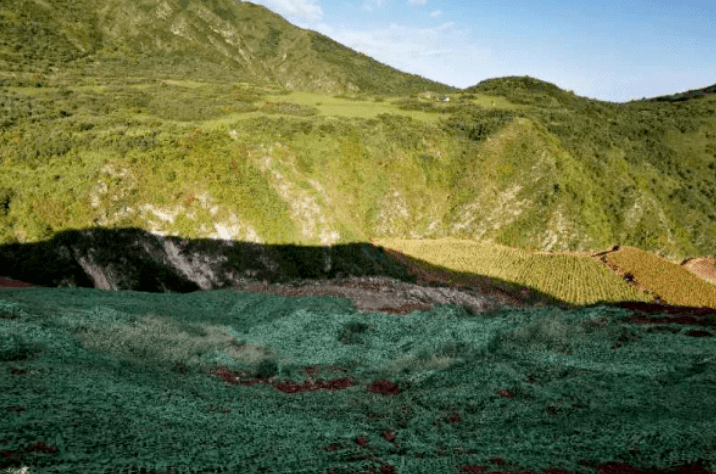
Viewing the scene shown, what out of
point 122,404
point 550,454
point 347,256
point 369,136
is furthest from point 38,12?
point 550,454

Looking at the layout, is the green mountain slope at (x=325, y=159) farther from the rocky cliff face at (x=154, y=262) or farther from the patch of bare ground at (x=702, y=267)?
the patch of bare ground at (x=702, y=267)

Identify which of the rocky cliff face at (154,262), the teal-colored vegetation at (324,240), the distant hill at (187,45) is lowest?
the rocky cliff face at (154,262)

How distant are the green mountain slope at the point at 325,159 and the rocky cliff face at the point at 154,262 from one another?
3.87 ft

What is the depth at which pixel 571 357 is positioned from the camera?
19078mm

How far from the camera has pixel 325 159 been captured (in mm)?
54094

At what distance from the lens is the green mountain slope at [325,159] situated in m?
Answer: 41.2

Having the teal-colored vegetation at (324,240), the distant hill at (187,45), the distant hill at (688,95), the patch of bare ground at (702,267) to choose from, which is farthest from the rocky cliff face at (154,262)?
the distant hill at (688,95)

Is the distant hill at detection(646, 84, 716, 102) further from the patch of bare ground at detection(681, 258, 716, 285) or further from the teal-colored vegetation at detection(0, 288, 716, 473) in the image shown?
the teal-colored vegetation at detection(0, 288, 716, 473)

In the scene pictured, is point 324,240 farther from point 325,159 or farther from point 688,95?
point 688,95

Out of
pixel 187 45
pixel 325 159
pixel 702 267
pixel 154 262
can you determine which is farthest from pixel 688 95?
pixel 154 262

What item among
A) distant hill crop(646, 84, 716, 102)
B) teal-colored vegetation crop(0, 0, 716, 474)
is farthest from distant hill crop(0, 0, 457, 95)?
distant hill crop(646, 84, 716, 102)

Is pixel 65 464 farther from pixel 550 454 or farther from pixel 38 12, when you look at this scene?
pixel 38 12

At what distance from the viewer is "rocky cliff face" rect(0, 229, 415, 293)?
35.8 metres

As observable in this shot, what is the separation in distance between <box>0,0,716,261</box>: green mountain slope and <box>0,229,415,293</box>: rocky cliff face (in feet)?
3.87
